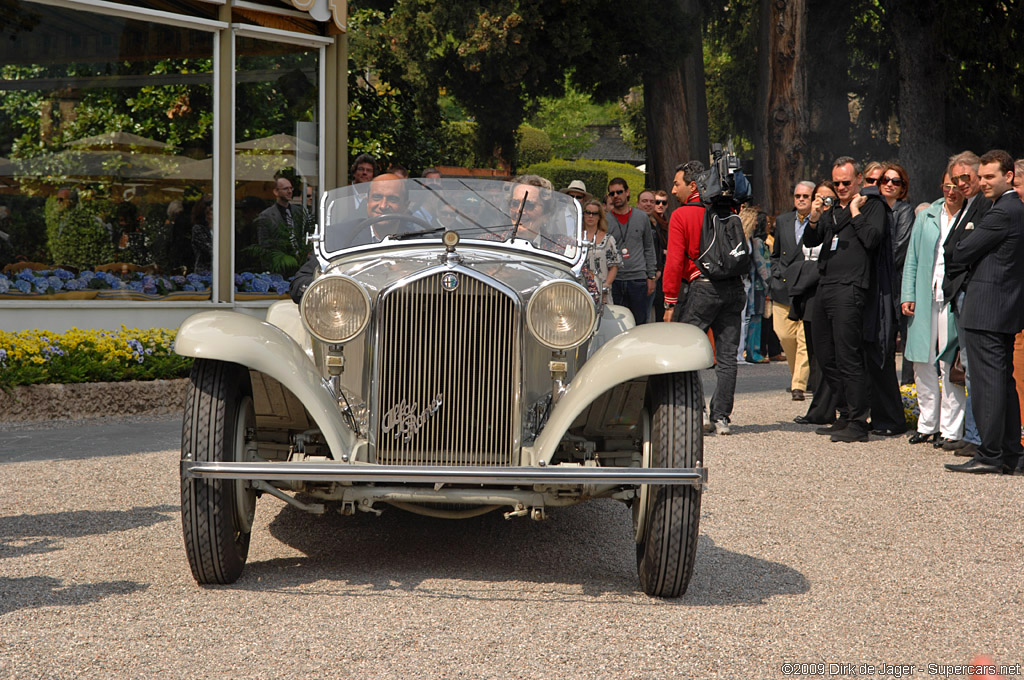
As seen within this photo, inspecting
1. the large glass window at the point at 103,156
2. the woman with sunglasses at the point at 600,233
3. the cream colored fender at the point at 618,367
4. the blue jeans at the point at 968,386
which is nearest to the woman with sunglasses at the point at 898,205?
the blue jeans at the point at 968,386

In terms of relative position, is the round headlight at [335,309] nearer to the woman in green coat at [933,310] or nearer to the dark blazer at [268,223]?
the woman in green coat at [933,310]

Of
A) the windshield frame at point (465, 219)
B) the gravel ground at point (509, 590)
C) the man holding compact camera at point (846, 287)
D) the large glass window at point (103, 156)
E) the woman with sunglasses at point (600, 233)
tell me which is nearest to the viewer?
the gravel ground at point (509, 590)

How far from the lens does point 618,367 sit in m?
4.48

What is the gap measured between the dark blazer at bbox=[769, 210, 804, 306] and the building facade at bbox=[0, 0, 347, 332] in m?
4.88

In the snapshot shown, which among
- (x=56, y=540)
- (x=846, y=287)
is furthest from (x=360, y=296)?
(x=846, y=287)

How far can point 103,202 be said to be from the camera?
427 inches

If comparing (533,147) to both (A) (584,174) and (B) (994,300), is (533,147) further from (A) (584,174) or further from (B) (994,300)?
(B) (994,300)

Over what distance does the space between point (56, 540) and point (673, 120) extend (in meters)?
16.2

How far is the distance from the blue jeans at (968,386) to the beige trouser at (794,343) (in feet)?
8.86

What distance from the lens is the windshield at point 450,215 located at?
5.39m

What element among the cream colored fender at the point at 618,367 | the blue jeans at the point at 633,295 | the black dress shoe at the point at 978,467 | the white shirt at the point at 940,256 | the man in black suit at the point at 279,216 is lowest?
the black dress shoe at the point at 978,467

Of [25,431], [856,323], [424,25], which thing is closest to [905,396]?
[856,323]

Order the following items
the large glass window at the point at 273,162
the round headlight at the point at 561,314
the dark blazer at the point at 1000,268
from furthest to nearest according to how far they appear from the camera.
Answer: the large glass window at the point at 273,162, the dark blazer at the point at 1000,268, the round headlight at the point at 561,314

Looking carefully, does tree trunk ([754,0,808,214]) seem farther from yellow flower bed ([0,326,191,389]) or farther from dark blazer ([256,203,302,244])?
yellow flower bed ([0,326,191,389])
